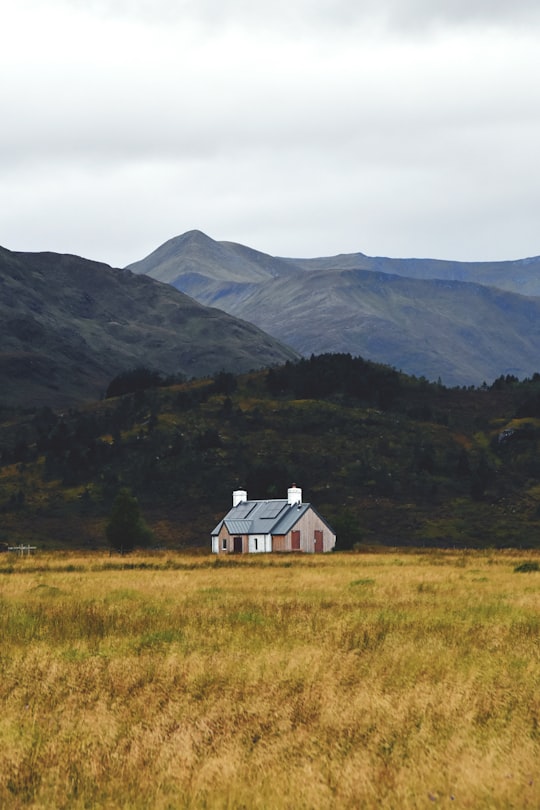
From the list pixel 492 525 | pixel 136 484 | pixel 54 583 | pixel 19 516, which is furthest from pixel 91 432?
pixel 54 583

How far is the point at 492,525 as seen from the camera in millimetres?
121438

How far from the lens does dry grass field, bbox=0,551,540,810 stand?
420 inches

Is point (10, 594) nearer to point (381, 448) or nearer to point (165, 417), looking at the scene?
point (381, 448)

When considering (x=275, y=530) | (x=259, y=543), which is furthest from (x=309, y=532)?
(x=259, y=543)

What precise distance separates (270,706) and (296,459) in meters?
133

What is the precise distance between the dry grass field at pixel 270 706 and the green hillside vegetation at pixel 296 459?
84332 mm

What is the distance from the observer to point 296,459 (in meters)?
148

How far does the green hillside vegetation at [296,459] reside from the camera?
124188 mm

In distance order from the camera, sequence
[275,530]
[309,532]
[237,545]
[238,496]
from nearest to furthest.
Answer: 1. [275,530]
2. [309,532]
3. [237,545]
4. [238,496]

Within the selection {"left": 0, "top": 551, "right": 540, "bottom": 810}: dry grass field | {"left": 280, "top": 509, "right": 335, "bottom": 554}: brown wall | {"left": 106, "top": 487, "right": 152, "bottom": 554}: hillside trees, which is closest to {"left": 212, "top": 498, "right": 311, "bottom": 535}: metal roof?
{"left": 280, "top": 509, "right": 335, "bottom": 554}: brown wall

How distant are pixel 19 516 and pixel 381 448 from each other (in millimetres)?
54525

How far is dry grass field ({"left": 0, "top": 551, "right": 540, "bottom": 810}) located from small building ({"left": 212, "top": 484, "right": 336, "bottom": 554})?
61906 millimetres

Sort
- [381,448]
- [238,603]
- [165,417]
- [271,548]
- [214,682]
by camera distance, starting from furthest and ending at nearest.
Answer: [165,417], [381,448], [271,548], [238,603], [214,682]

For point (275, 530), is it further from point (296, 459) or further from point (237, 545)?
point (296, 459)
